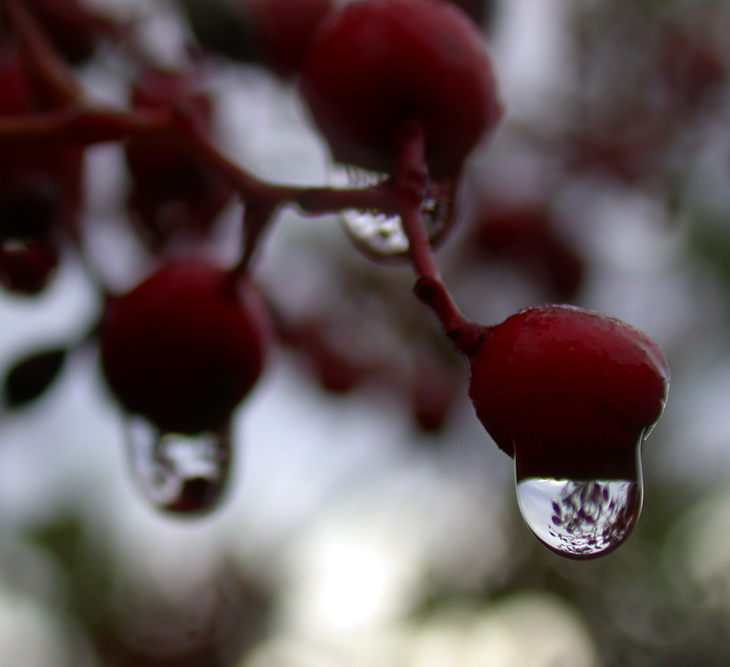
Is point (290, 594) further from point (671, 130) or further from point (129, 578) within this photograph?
point (671, 130)

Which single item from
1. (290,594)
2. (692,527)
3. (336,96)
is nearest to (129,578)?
(290,594)

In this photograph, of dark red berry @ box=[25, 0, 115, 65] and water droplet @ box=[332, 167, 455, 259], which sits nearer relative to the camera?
water droplet @ box=[332, 167, 455, 259]

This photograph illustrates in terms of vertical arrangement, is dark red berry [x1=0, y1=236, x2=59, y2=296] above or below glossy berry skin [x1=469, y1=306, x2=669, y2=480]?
below

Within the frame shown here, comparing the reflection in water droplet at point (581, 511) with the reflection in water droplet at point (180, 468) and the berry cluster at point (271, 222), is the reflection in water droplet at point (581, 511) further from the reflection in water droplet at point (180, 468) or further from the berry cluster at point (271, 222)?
the reflection in water droplet at point (180, 468)

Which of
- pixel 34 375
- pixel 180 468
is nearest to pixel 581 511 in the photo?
pixel 180 468

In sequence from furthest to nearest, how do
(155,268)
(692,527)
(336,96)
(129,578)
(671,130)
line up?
1. (129,578)
2. (692,527)
3. (671,130)
4. (155,268)
5. (336,96)

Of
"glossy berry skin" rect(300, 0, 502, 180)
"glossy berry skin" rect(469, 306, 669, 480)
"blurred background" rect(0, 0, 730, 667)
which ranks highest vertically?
"glossy berry skin" rect(300, 0, 502, 180)

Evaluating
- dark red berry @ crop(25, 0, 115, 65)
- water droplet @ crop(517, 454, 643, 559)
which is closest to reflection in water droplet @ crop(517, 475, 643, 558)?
water droplet @ crop(517, 454, 643, 559)

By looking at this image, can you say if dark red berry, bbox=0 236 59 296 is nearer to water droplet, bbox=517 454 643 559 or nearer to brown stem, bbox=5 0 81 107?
brown stem, bbox=5 0 81 107
